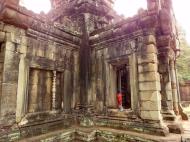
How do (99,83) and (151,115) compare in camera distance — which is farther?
(99,83)

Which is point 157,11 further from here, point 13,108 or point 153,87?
point 13,108

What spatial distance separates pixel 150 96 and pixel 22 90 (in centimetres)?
384

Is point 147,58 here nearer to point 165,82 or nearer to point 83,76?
point 165,82

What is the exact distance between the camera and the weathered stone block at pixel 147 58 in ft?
17.0

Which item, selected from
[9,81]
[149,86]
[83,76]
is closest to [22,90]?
[9,81]

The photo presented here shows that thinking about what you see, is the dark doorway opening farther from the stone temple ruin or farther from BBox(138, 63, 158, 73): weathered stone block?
BBox(138, 63, 158, 73): weathered stone block

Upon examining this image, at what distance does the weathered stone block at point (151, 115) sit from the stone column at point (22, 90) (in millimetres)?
3602

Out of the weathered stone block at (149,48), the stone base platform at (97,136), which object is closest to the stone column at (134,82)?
the weathered stone block at (149,48)

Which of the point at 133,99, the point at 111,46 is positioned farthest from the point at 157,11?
the point at 133,99

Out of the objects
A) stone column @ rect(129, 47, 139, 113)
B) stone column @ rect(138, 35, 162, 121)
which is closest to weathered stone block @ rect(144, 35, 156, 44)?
stone column @ rect(138, 35, 162, 121)

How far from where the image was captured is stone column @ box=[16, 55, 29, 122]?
472 centimetres

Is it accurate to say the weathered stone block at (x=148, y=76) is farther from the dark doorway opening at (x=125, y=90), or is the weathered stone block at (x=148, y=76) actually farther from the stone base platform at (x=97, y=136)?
the dark doorway opening at (x=125, y=90)

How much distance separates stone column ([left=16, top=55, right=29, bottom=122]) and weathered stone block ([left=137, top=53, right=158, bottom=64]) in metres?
3.61

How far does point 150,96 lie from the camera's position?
504 centimetres
